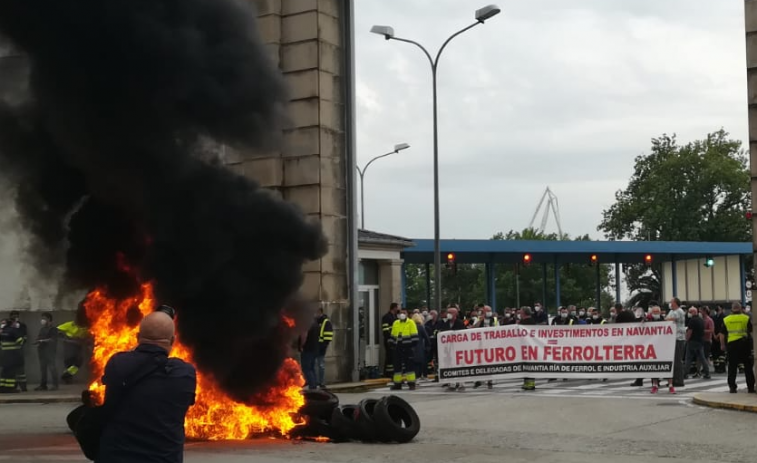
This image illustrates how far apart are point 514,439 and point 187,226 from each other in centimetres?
455

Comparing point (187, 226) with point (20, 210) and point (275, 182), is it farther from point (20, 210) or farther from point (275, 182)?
point (275, 182)

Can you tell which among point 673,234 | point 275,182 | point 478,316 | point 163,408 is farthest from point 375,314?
point 673,234

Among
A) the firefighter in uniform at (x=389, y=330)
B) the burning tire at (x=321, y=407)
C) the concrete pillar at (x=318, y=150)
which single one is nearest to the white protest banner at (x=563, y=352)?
the firefighter in uniform at (x=389, y=330)

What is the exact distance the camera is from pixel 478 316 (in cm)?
2245

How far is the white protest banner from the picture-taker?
17.6m

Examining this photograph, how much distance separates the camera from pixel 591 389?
18281 mm

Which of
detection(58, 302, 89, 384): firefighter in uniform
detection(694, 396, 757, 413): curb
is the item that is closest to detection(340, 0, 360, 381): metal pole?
detection(58, 302, 89, 384): firefighter in uniform

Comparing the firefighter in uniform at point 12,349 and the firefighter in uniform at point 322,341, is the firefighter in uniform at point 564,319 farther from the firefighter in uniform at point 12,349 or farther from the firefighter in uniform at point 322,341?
the firefighter in uniform at point 12,349

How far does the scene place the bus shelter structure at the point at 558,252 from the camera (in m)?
39.7

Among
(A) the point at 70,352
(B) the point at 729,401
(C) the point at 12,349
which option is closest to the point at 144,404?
(B) the point at 729,401

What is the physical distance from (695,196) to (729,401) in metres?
68.8

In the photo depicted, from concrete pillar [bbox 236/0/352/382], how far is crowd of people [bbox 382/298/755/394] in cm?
143

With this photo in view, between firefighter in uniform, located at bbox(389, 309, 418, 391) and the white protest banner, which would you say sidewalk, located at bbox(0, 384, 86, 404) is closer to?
firefighter in uniform, located at bbox(389, 309, 418, 391)

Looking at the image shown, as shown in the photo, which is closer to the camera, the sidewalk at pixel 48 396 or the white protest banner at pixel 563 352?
the white protest banner at pixel 563 352
